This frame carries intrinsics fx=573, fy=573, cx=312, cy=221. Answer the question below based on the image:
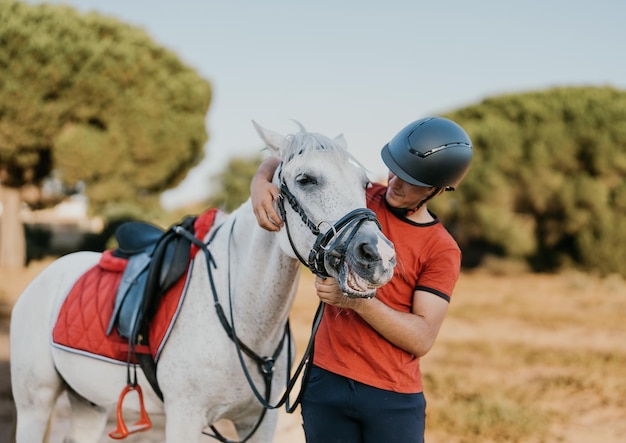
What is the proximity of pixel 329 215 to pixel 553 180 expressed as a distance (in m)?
20.9

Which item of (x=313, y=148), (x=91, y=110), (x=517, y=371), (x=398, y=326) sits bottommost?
(x=517, y=371)

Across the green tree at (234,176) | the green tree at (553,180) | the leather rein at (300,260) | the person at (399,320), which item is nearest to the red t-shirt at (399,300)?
the person at (399,320)

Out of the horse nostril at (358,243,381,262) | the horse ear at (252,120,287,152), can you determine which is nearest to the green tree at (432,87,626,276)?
the horse ear at (252,120,287,152)


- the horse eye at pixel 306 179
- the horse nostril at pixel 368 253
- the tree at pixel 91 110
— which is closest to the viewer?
the horse nostril at pixel 368 253

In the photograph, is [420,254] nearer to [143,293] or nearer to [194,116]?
[143,293]

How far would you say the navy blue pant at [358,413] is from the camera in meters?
2.01

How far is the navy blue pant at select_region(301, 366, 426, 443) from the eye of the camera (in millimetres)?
2006

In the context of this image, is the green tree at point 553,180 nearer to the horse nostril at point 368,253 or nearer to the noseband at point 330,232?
the noseband at point 330,232

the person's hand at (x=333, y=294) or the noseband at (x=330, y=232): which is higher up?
the noseband at (x=330, y=232)

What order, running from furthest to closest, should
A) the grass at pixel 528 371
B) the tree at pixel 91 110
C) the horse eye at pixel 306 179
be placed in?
the tree at pixel 91 110
the grass at pixel 528 371
the horse eye at pixel 306 179

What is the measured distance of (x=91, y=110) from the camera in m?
15.2

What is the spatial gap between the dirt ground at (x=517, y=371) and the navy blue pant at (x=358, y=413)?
115 inches

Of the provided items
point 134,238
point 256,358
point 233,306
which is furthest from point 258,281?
point 134,238

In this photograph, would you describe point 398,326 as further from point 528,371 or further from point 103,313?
point 528,371
